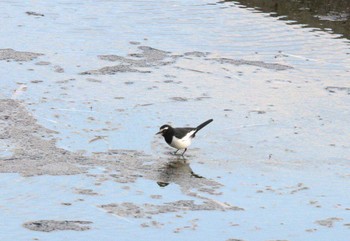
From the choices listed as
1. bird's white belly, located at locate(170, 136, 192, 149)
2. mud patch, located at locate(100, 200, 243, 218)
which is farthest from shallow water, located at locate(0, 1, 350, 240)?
bird's white belly, located at locate(170, 136, 192, 149)

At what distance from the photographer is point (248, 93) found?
1504 cm

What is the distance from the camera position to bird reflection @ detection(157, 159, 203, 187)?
1148cm

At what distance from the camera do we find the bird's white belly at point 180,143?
1220cm

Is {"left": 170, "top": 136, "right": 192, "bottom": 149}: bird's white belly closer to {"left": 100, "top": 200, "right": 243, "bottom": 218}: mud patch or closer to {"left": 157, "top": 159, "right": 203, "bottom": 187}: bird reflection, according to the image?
{"left": 157, "top": 159, "right": 203, "bottom": 187}: bird reflection

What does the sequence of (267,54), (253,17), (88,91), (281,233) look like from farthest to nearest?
(253,17), (267,54), (88,91), (281,233)

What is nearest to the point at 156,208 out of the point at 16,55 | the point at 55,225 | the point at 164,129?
the point at 55,225

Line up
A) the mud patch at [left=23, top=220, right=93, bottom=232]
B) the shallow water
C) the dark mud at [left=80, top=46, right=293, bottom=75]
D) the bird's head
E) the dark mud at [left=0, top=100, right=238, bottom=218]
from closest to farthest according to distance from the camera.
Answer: the mud patch at [left=23, top=220, right=93, bottom=232] → the shallow water → the dark mud at [left=0, top=100, right=238, bottom=218] → the bird's head → the dark mud at [left=80, top=46, right=293, bottom=75]

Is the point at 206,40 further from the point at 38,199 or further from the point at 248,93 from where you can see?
the point at 38,199

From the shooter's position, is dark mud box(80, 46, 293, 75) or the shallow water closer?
the shallow water

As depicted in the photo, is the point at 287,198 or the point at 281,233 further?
the point at 287,198

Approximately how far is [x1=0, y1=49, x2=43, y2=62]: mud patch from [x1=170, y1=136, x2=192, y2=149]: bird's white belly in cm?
475

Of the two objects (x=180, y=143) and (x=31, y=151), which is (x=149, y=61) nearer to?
(x=180, y=143)

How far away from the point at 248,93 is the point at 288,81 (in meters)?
0.96

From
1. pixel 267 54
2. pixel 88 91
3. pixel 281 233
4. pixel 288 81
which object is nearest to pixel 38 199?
pixel 281 233
